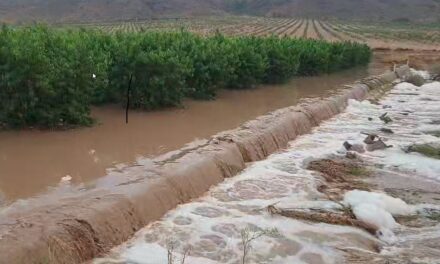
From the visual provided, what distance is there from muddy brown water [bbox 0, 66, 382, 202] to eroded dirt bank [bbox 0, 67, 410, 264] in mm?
567

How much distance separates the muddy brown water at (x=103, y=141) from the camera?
8062mm

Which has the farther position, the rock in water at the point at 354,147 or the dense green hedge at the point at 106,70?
the rock in water at the point at 354,147

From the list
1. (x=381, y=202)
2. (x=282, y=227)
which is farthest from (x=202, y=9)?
(x=282, y=227)

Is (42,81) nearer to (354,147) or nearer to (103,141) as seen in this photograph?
(103,141)

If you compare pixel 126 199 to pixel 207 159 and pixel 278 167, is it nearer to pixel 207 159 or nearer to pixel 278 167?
pixel 207 159

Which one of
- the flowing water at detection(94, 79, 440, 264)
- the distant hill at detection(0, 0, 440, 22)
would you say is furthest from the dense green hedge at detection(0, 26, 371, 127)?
the distant hill at detection(0, 0, 440, 22)

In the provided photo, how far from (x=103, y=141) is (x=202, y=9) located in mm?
97163

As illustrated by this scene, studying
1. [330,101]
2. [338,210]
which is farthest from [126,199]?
[330,101]

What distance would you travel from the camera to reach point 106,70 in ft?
40.9

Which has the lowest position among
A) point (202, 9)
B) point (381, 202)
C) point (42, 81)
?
point (381, 202)

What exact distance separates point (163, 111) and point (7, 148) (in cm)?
480

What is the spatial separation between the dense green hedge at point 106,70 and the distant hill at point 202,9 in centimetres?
7115

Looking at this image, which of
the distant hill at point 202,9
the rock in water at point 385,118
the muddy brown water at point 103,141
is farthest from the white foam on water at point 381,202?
the distant hill at point 202,9

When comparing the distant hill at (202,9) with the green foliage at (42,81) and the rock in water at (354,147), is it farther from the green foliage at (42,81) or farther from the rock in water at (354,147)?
the rock in water at (354,147)
